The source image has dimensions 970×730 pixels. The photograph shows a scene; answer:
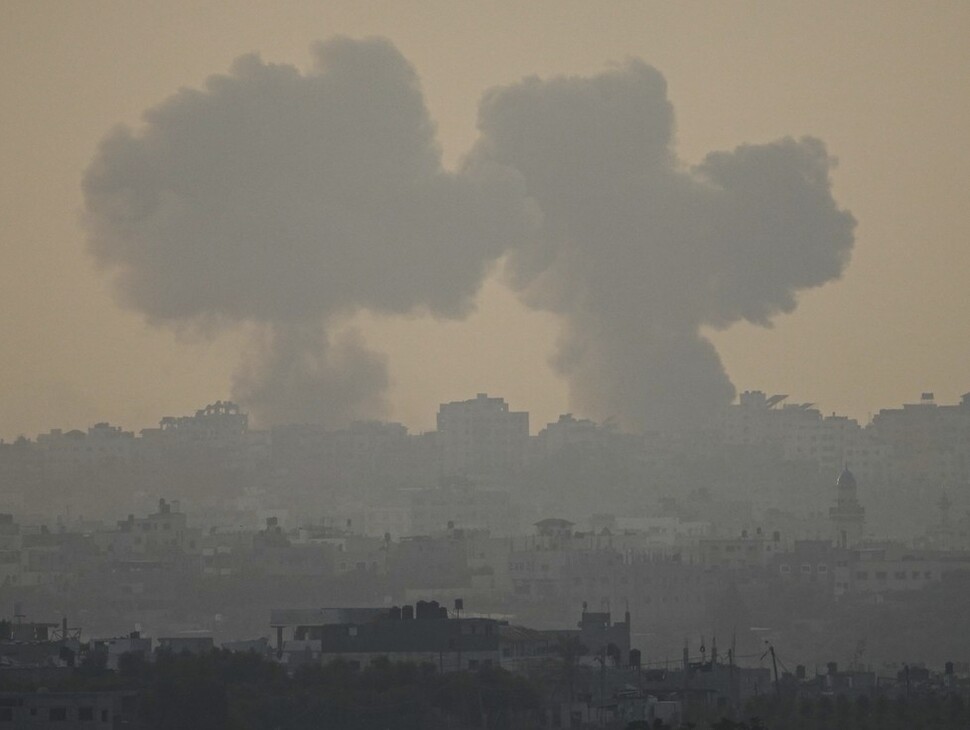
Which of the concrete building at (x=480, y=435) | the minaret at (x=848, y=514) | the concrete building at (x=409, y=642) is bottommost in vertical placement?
the concrete building at (x=409, y=642)

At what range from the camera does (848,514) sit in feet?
372

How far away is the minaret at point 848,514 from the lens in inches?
4446

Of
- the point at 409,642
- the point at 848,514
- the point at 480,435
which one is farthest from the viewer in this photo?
the point at 480,435

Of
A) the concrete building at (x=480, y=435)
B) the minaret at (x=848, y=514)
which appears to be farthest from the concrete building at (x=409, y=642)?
the concrete building at (x=480, y=435)

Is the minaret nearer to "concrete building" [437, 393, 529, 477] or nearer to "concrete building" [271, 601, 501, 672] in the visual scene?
"concrete building" [437, 393, 529, 477]

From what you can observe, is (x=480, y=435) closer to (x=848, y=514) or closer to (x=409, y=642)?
(x=848, y=514)

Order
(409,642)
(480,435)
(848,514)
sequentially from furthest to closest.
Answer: (480,435) → (848,514) → (409,642)

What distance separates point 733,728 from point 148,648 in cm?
Answer: 2470

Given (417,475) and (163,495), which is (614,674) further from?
(417,475)

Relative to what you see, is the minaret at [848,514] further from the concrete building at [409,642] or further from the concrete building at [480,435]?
the concrete building at [409,642]

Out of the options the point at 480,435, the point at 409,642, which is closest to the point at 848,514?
the point at 480,435

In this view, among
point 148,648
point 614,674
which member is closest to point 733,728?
point 614,674

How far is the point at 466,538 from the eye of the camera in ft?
362

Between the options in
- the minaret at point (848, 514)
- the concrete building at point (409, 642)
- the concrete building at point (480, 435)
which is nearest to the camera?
the concrete building at point (409, 642)
